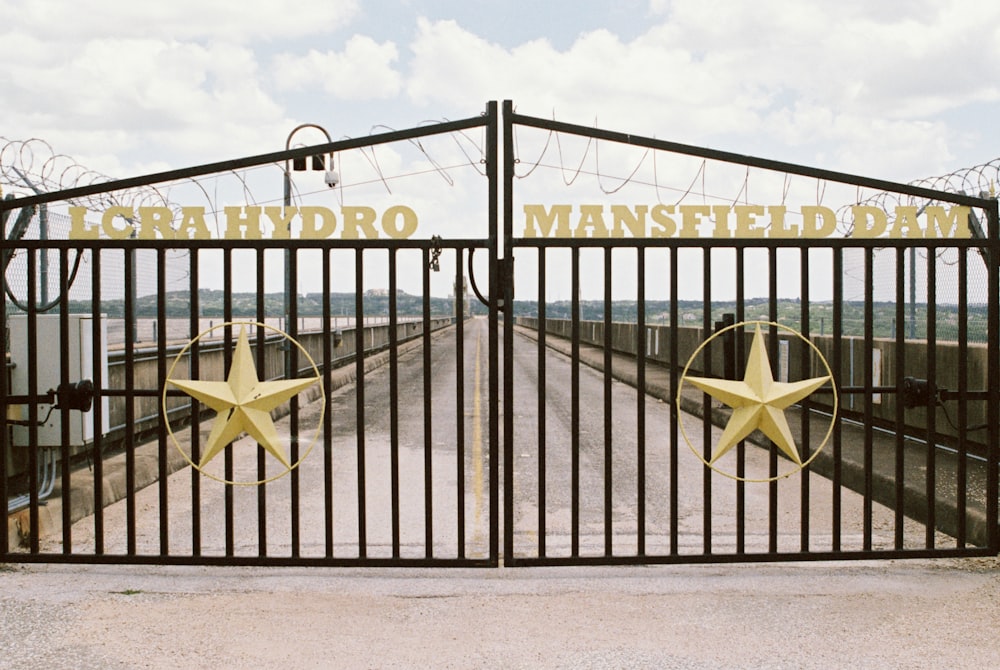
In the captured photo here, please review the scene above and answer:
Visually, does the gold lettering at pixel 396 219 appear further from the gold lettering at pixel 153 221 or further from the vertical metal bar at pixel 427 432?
the gold lettering at pixel 153 221

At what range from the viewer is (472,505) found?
9398 mm

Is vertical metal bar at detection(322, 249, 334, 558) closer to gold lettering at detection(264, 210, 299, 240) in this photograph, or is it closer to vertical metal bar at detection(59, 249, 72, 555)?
gold lettering at detection(264, 210, 299, 240)

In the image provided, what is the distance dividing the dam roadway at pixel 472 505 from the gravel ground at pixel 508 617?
283 mm

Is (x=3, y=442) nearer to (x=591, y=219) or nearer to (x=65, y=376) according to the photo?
(x=65, y=376)

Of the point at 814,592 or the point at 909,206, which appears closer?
the point at 814,592

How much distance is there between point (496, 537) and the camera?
634cm

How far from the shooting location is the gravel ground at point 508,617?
15.8 ft

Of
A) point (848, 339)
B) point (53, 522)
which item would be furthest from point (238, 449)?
point (848, 339)

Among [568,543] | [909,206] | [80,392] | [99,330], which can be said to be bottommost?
[568,543]

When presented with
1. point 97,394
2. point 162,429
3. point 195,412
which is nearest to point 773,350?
point 195,412

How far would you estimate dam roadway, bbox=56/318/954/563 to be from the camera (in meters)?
6.26

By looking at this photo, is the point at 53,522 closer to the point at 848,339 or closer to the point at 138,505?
the point at 138,505

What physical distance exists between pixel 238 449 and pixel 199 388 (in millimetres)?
7287

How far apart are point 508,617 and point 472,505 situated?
4027mm
